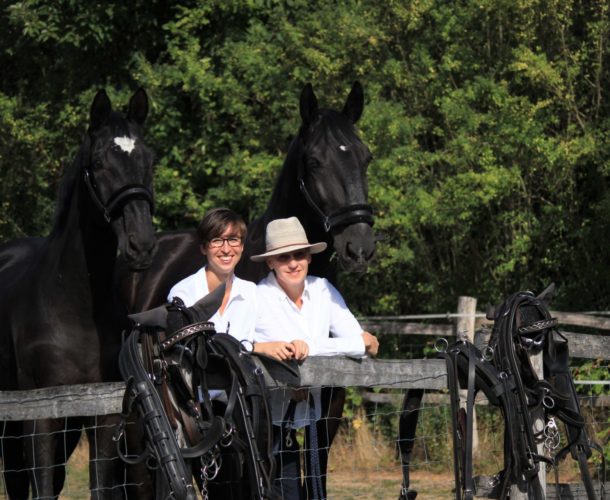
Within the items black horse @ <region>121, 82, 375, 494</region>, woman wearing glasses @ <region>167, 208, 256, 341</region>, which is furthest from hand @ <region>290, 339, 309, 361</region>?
black horse @ <region>121, 82, 375, 494</region>

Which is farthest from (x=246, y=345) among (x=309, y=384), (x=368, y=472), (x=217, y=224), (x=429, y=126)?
(x=429, y=126)

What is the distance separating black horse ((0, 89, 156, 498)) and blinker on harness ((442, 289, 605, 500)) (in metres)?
1.64

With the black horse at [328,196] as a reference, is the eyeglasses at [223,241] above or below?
below

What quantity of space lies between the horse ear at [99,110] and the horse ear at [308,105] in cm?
109

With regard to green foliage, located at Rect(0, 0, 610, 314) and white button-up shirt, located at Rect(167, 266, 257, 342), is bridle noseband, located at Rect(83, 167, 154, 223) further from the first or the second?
green foliage, located at Rect(0, 0, 610, 314)

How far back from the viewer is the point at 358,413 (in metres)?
12.5

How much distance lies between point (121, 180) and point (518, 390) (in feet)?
6.95

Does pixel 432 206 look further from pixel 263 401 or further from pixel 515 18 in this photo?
pixel 263 401

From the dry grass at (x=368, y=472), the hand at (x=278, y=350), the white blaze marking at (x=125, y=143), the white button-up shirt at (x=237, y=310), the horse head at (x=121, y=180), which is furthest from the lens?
the dry grass at (x=368, y=472)

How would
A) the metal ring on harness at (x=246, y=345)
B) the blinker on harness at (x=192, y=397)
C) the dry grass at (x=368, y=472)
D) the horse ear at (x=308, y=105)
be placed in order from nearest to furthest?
the blinker on harness at (x=192, y=397) < the metal ring on harness at (x=246, y=345) < the horse ear at (x=308, y=105) < the dry grass at (x=368, y=472)

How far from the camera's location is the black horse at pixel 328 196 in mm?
5824

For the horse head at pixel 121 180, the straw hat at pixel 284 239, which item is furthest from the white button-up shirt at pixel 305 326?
the horse head at pixel 121 180

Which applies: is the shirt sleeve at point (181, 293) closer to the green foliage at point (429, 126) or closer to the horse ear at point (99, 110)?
the horse ear at point (99, 110)

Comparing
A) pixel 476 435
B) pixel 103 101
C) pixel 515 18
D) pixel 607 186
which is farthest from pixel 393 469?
pixel 103 101
